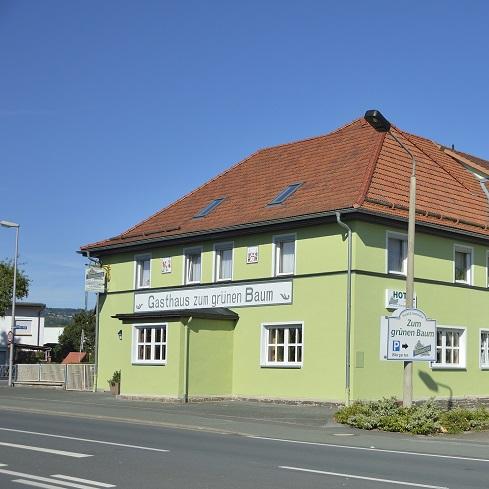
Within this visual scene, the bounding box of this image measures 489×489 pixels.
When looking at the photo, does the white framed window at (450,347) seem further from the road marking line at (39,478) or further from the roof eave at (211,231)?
the road marking line at (39,478)

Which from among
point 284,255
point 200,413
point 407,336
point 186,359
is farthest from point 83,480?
point 284,255

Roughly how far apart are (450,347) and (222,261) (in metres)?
8.39

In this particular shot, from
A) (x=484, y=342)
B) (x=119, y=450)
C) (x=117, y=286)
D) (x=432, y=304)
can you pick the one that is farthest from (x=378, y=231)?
(x=119, y=450)

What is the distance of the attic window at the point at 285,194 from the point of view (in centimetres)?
2994

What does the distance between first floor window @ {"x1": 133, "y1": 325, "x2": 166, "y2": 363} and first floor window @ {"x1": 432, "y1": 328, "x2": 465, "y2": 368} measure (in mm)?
9193

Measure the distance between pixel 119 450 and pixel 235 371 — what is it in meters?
16.4

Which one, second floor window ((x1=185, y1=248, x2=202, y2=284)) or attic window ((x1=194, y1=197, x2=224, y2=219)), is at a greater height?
attic window ((x1=194, y1=197, x2=224, y2=219))

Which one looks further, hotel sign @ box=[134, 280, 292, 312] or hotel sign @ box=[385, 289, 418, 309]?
hotel sign @ box=[134, 280, 292, 312]

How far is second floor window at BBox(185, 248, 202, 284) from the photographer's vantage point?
32000mm

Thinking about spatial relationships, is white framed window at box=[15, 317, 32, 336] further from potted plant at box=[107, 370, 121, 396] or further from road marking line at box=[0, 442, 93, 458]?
road marking line at box=[0, 442, 93, 458]

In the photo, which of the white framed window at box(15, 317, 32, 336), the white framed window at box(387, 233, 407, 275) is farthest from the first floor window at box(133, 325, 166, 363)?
the white framed window at box(15, 317, 32, 336)

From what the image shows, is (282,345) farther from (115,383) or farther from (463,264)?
(115,383)

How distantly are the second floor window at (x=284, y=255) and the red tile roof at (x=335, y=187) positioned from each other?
911 millimetres

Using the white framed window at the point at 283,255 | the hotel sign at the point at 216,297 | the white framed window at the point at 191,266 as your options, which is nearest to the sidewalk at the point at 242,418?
the hotel sign at the point at 216,297
